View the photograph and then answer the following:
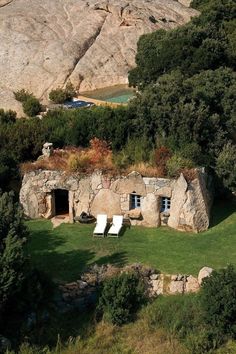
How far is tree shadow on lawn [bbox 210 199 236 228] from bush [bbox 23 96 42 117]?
16257 mm

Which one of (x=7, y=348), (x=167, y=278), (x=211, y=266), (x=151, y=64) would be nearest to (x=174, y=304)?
(x=167, y=278)

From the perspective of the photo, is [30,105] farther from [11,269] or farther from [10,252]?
[11,269]

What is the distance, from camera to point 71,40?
44844mm

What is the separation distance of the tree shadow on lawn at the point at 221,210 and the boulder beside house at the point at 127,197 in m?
0.57

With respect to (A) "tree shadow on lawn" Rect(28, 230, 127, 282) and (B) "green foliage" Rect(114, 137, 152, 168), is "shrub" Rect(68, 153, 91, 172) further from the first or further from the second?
(A) "tree shadow on lawn" Rect(28, 230, 127, 282)

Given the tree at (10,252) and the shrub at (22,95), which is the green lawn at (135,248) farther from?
the shrub at (22,95)

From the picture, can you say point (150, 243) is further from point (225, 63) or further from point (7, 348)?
point (225, 63)

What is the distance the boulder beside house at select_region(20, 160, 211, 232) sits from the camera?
2238cm

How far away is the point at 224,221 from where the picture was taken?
2317 centimetres

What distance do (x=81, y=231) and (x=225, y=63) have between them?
20.1 m

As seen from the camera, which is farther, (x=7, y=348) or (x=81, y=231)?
(x=81, y=231)

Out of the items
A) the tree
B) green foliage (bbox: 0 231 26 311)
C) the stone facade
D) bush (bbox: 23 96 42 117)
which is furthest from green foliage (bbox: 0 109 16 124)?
green foliage (bbox: 0 231 26 311)

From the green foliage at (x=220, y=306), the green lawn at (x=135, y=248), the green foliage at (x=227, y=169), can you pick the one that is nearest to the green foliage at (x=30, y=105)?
the green lawn at (x=135, y=248)

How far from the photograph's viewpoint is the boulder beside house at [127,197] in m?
22.4
